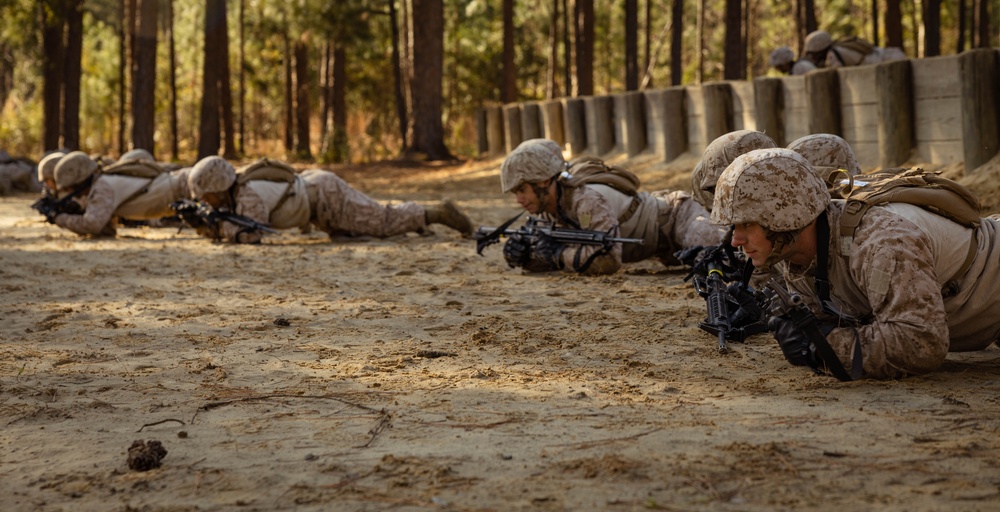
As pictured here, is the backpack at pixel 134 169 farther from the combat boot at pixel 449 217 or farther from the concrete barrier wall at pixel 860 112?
the concrete barrier wall at pixel 860 112

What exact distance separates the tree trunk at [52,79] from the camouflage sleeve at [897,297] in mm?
27645

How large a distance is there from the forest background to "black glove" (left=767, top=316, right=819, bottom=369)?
667 inches

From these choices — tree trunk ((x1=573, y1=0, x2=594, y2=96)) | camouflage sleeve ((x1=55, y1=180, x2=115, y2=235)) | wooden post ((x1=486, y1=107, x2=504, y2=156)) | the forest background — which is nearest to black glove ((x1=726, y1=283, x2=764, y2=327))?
camouflage sleeve ((x1=55, y1=180, x2=115, y2=235))

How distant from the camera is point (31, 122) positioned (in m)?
50.4

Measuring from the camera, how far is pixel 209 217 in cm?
1223

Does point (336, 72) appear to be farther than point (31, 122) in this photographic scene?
No

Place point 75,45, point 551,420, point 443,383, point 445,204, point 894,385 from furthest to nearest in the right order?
point 75,45 → point 445,204 → point 443,383 → point 894,385 → point 551,420

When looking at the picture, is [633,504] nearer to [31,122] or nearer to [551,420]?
[551,420]

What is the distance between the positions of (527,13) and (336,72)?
10718 millimetres

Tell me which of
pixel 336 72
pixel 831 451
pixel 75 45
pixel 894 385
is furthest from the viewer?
pixel 336 72

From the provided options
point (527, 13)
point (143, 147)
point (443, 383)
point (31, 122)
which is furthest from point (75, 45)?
point (443, 383)

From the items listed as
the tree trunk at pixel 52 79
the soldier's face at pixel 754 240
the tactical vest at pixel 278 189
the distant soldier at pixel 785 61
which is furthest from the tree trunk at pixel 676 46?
the soldier's face at pixel 754 240

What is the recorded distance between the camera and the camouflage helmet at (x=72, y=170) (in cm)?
1303

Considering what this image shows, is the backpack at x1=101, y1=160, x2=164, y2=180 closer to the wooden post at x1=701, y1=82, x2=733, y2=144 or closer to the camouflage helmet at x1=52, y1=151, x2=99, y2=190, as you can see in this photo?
the camouflage helmet at x1=52, y1=151, x2=99, y2=190
